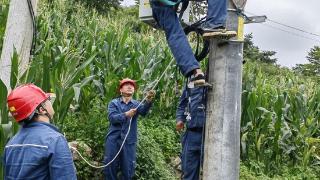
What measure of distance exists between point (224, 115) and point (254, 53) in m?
27.4

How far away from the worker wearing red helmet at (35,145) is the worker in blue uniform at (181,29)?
37.7 inches

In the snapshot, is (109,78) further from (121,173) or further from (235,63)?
(235,63)

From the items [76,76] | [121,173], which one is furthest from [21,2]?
[121,173]

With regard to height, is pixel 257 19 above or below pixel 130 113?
above

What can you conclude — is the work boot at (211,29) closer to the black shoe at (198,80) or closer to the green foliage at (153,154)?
the black shoe at (198,80)

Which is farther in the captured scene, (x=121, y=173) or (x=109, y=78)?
(x=109, y=78)

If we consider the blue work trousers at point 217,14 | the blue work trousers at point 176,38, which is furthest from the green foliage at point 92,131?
the blue work trousers at point 217,14

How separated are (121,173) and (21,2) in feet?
8.18

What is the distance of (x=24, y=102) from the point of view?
314cm

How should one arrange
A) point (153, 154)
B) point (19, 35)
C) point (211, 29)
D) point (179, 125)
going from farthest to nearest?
1. point (153, 154)
2. point (179, 125)
3. point (19, 35)
4. point (211, 29)

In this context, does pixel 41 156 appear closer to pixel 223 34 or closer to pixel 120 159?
pixel 223 34

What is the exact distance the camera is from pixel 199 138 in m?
4.90

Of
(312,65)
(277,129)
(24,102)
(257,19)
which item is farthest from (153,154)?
(312,65)

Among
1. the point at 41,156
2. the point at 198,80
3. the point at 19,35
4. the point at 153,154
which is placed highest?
the point at 19,35
